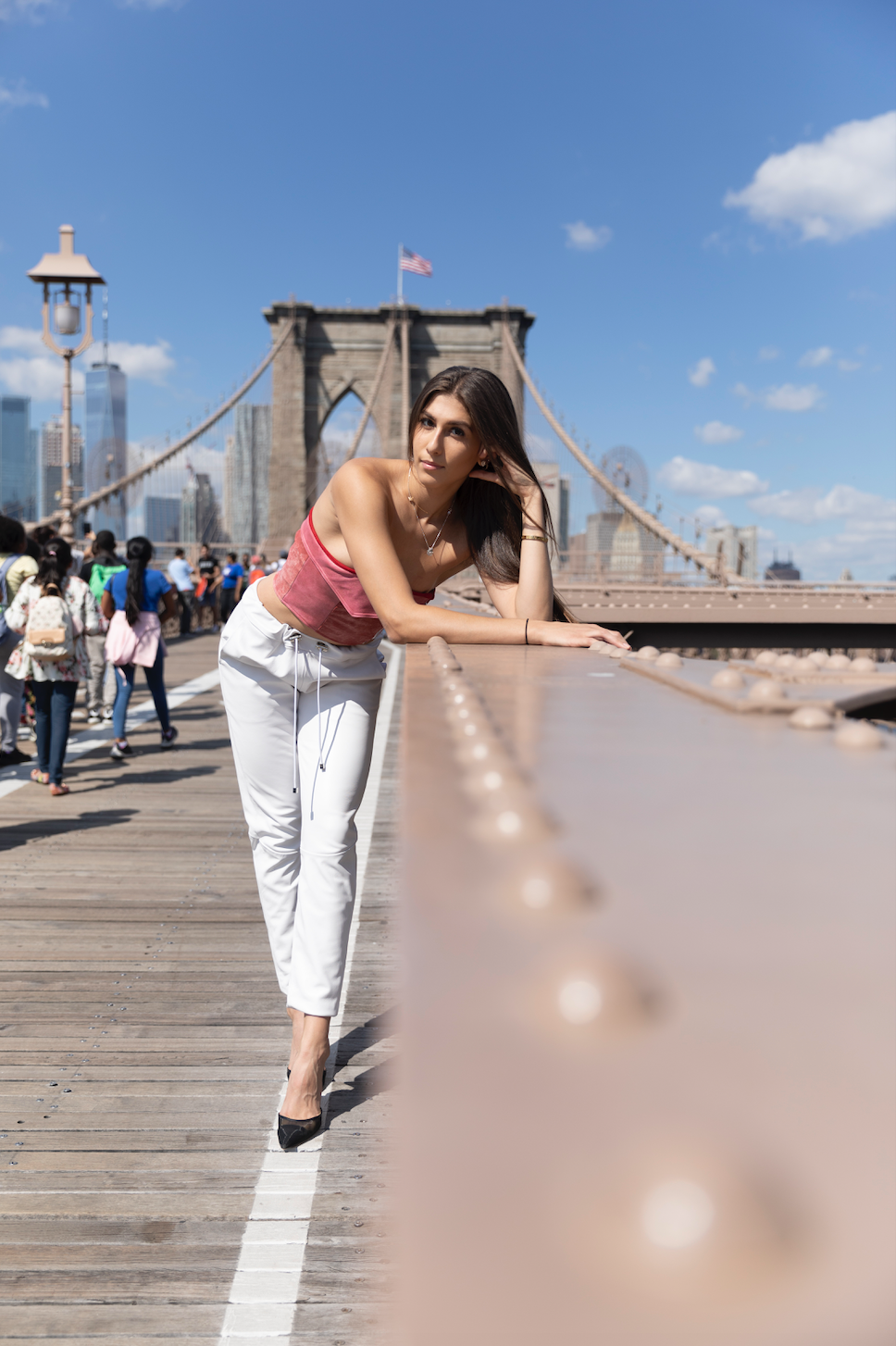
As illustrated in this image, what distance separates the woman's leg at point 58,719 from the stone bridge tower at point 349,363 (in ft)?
112

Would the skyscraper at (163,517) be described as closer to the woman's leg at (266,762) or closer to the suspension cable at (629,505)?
the suspension cable at (629,505)

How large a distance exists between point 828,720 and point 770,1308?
28.3 inches

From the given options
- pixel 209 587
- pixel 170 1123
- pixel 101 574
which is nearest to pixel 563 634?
pixel 170 1123

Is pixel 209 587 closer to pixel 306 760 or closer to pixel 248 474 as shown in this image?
pixel 306 760

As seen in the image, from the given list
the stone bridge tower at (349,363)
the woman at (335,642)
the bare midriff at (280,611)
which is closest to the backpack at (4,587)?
the woman at (335,642)

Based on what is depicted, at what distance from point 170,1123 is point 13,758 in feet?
14.1

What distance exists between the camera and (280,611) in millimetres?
1980

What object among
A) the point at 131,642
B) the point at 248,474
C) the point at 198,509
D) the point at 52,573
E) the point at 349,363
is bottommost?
the point at 131,642

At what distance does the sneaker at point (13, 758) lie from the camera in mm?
5694

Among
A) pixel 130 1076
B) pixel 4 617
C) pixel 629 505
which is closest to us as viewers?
pixel 130 1076

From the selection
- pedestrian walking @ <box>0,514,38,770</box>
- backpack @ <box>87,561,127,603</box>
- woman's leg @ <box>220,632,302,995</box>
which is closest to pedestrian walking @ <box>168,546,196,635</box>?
backpack @ <box>87,561,127,603</box>

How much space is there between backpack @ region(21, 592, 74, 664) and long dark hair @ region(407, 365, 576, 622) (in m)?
3.51

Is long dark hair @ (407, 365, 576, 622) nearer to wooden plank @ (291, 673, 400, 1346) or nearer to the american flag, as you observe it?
wooden plank @ (291, 673, 400, 1346)

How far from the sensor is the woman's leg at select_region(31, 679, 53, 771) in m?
4.93
